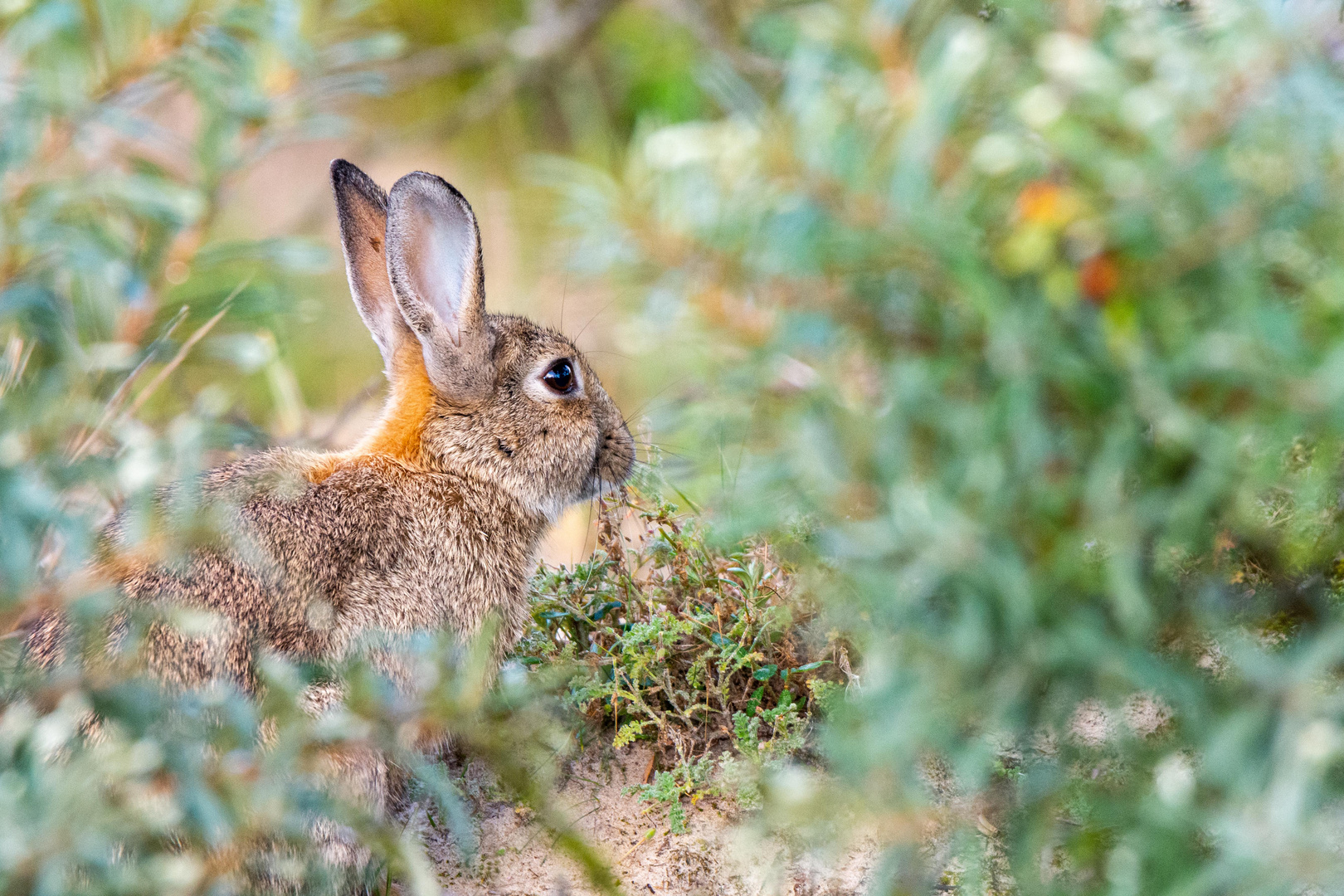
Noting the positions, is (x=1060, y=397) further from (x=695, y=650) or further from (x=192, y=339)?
(x=192, y=339)

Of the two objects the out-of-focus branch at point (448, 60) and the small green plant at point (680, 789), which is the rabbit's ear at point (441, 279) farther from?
the small green plant at point (680, 789)

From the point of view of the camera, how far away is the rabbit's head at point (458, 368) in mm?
4289

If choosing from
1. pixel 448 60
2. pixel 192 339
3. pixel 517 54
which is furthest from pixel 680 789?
pixel 448 60

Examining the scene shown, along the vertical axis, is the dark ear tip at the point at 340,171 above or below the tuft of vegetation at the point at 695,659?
above

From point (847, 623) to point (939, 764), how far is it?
890mm

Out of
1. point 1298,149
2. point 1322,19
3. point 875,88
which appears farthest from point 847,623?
point 1322,19

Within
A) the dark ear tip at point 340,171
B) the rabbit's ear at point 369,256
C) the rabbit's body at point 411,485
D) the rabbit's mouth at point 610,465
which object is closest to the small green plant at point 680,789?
the rabbit's body at point 411,485

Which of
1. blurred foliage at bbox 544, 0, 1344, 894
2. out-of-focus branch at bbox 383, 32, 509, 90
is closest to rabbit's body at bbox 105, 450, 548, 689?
blurred foliage at bbox 544, 0, 1344, 894

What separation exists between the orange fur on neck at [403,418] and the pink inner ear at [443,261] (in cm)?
24

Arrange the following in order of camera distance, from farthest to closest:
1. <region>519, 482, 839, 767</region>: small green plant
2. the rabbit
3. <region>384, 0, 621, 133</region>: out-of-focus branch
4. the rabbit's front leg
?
<region>384, 0, 621, 133</region>: out-of-focus branch
the rabbit
<region>519, 482, 839, 767</region>: small green plant
the rabbit's front leg

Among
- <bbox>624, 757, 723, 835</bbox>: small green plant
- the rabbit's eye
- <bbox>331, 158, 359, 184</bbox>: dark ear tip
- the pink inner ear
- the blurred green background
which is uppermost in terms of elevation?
the blurred green background

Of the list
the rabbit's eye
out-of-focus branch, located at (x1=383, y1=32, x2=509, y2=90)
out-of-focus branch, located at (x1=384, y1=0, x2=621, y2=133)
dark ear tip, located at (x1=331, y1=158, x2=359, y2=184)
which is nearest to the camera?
dark ear tip, located at (x1=331, y1=158, x2=359, y2=184)

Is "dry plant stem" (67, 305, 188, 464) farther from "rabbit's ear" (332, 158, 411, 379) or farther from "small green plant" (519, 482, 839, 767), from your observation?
"small green plant" (519, 482, 839, 767)

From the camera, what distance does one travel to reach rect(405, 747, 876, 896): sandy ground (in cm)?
284
